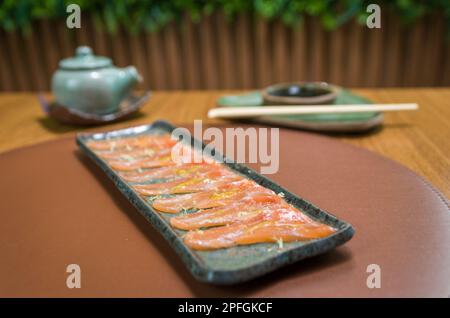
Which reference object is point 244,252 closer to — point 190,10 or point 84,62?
point 84,62

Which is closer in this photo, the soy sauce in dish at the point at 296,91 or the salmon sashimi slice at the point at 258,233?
the salmon sashimi slice at the point at 258,233

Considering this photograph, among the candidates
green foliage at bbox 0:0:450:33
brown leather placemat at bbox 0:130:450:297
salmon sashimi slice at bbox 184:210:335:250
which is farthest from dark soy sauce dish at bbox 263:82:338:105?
green foliage at bbox 0:0:450:33

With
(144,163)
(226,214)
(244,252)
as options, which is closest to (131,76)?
(144,163)

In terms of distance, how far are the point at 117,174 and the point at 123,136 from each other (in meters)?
0.28

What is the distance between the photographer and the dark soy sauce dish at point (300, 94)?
121 centimetres

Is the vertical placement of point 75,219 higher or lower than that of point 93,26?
lower

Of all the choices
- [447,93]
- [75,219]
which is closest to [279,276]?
[75,219]

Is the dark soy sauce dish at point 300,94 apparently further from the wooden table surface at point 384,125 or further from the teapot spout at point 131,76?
the teapot spout at point 131,76

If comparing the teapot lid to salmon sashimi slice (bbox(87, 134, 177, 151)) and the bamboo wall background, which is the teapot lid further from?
the bamboo wall background

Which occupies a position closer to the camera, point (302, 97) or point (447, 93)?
point (302, 97)

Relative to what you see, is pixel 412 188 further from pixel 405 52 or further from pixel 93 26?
pixel 93 26

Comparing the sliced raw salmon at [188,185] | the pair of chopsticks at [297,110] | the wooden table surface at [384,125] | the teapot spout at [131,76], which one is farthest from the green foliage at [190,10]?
the sliced raw salmon at [188,185]

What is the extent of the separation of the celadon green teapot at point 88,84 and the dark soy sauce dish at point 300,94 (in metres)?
0.42

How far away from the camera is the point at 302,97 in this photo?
1.28 m
